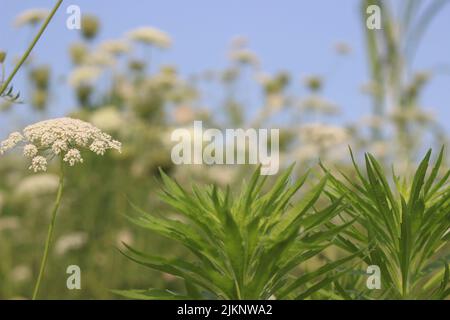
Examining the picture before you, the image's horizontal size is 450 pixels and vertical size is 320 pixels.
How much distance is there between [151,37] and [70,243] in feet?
3.42

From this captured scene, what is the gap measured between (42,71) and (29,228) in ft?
2.17

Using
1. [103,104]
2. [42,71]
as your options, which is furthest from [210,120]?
[42,71]

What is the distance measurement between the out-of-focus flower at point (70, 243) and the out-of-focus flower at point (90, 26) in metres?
0.86

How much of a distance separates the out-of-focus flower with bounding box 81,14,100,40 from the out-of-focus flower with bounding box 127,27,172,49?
0.60 ft

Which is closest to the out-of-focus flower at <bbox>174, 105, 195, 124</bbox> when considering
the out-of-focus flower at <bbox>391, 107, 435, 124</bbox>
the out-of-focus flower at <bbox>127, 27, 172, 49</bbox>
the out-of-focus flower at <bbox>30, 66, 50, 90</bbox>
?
the out-of-focus flower at <bbox>127, 27, 172, 49</bbox>

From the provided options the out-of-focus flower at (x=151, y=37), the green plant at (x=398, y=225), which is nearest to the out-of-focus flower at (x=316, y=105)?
the out-of-focus flower at (x=151, y=37)

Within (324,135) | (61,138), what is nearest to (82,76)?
(324,135)

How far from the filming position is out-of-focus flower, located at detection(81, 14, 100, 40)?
3.12 metres

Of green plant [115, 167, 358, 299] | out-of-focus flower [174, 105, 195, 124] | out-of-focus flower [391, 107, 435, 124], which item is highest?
out-of-focus flower [391, 107, 435, 124]

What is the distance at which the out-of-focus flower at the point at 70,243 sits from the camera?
8.61 feet

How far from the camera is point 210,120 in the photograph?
3521mm

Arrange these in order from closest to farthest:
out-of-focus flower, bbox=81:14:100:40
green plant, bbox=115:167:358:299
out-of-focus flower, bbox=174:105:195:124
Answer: green plant, bbox=115:167:358:299 → out-of-focus flower, bbox=81:14:100:40 → out-of-focus flower, bbox=174:105:195:124

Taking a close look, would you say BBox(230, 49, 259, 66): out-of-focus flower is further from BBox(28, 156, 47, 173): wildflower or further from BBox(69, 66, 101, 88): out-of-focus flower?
BBox(28, 156, 47, 173): wildflower

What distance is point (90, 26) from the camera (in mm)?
3143
